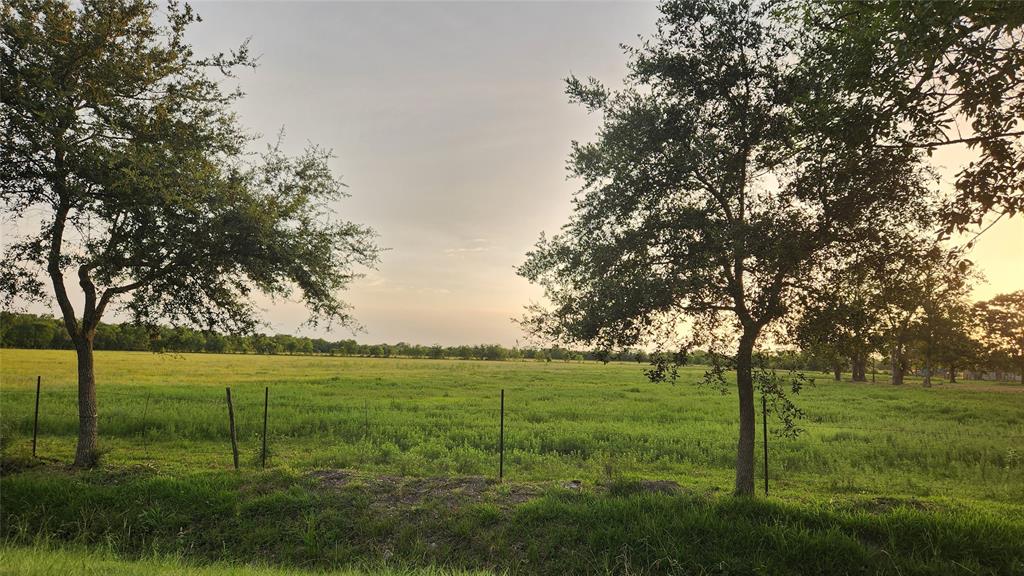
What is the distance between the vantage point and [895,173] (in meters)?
9.45

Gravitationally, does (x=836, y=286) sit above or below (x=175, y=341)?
above

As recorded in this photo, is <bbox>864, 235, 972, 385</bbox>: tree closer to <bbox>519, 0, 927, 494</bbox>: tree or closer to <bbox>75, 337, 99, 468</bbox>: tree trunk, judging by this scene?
<bbox>519, 0, 927, 494</bbox>: tree

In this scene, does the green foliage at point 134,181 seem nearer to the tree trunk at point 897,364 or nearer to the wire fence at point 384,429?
the wire fence at point 384,429

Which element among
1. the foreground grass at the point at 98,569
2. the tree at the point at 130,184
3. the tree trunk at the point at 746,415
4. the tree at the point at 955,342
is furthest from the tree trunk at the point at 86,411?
the tree at the point at 955,342

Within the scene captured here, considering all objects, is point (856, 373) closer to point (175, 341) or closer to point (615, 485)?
point (615, 485)

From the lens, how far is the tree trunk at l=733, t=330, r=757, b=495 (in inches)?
456

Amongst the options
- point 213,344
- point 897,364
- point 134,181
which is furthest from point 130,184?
point 213,344

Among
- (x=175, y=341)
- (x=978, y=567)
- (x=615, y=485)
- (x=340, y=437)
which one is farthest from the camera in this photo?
(x=340, y=437)

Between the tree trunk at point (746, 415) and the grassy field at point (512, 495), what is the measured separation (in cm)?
80

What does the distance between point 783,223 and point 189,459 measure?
55.3ft

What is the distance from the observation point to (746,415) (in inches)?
468

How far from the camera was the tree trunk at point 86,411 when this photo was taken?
13953mm

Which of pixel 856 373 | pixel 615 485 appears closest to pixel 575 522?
pixel 615 485

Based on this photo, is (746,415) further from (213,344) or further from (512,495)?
(213,344)
